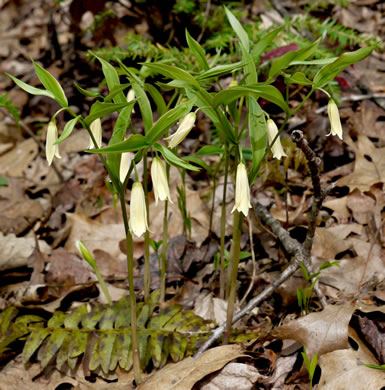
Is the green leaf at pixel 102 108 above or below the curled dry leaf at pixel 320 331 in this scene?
above

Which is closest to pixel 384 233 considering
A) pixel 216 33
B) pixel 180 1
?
pixel 216 33

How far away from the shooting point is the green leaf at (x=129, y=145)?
4.07 feet

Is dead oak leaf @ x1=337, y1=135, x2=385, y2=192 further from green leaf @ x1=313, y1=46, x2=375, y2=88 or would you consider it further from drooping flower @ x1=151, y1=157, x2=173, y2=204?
drooping flower @ x1=151, y1=157, x2=173, y2=204

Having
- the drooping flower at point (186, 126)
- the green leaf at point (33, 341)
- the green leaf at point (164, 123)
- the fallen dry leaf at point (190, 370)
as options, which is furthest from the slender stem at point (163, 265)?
the green leaf at point (164, 123)

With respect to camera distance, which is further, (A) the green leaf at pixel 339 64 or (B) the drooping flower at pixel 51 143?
(B) the drooping flower at pixel 51 143

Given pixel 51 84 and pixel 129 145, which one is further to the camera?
pixel 51 84

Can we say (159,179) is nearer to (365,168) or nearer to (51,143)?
(51,143)

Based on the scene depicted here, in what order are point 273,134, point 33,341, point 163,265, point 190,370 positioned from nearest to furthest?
point 273,134, point 190,370, point 33,341, point 163,265

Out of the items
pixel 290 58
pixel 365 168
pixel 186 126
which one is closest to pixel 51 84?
pixel 186 126

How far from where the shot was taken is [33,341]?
2.00 meters

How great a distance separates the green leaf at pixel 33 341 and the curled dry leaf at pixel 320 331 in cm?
112

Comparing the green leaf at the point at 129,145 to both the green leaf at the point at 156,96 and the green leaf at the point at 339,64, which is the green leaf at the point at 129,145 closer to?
the green leaf at the point at 156,96

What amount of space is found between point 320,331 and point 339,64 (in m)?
1.10

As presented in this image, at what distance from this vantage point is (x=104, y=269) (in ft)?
8.52
